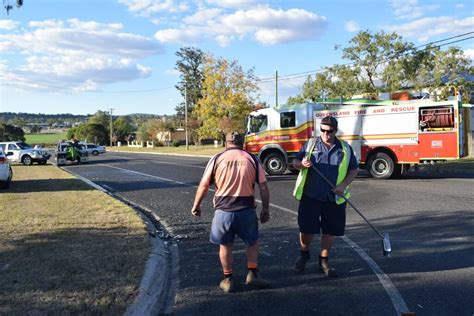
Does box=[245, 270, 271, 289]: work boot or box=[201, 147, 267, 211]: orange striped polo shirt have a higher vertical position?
box=[201, 147, 267, 211]: orange striped polo shirt

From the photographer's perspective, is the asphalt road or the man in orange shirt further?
the man in orange shirt

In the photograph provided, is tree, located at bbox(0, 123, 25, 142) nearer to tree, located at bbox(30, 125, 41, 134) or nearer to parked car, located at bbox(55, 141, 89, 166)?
tree, located at bbox(30, 125, 41, 134)

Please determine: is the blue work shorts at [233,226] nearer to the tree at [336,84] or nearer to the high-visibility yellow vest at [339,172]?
the high-visibility yellow vest at [339,172]

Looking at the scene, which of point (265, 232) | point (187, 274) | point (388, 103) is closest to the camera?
point (187, 274)

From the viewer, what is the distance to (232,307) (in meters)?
4.45

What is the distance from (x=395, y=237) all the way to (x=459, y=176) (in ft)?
35.0

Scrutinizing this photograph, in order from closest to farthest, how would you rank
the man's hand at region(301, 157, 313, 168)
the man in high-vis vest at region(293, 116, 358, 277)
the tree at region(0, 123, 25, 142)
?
the man's hand at region(301, 157, 313, 168)
the man in high-vis vest at region(293, 116, 358, 277)
the tree at region(0, 123, 25, 142)

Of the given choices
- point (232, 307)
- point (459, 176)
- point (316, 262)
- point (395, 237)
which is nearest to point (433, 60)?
point (459, 176)

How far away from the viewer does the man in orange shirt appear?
4883mm

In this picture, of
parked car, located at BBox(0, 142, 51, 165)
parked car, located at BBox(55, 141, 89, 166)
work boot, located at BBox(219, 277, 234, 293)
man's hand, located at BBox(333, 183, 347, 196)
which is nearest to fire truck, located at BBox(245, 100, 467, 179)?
man's hand, located at BBox(333, 183, 347, 196)

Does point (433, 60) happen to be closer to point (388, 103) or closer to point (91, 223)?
point (388, 103)

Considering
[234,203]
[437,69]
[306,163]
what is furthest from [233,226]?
[437,69]

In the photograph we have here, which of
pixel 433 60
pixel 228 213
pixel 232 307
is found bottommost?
pixel 232 307

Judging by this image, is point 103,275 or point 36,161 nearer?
point 103,275
